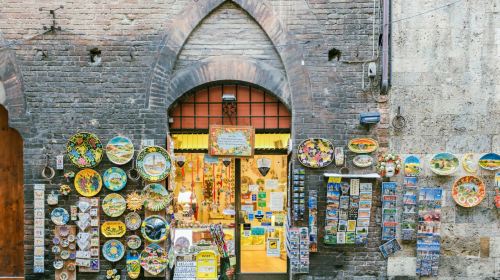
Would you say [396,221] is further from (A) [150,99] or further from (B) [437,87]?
(A) [150,99]

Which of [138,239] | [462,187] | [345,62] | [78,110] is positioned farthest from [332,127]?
[78,110]

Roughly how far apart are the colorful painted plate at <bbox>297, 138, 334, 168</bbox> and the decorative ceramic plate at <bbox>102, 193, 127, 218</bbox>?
10.0 ft

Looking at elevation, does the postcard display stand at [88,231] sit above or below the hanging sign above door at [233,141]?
below

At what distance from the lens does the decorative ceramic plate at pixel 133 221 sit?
7199 millimetres

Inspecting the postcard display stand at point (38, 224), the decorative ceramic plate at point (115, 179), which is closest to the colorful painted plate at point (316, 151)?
the decorative ceramic plate at point (115, 179)

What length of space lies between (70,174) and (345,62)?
4945mm

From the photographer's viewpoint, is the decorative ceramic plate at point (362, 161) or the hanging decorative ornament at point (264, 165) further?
the hanging decorative ornament at point (264, 165)

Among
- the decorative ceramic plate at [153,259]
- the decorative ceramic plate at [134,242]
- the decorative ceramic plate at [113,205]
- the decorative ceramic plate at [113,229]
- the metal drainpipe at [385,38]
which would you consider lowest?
the decorative ceramic plate at [153,259]

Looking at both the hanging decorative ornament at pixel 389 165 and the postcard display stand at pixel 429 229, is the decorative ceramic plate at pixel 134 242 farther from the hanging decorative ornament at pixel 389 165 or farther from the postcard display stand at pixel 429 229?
the postcard display stand at pixel 429 229

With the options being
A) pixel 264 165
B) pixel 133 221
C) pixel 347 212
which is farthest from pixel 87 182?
pixel 347 212

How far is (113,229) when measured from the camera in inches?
284

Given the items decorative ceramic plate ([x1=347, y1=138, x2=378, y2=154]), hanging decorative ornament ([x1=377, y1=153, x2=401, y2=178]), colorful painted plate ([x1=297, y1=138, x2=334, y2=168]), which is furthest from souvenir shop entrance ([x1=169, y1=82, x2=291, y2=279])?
hanging decorative ornament ([x1=377, y1=153, x2=401, y2=178])

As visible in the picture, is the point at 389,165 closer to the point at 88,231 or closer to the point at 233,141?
the point at 233,141

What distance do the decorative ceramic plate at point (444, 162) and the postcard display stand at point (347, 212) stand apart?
3.69 ft
